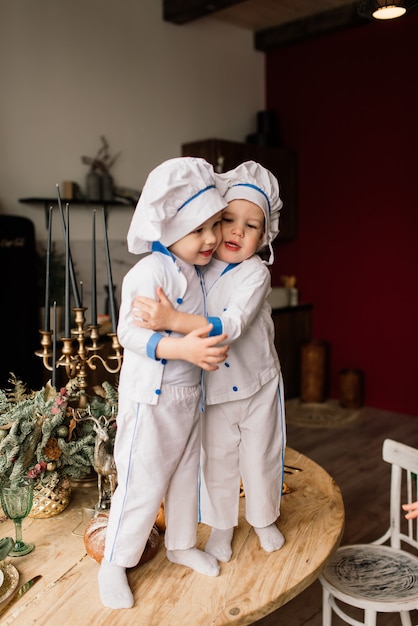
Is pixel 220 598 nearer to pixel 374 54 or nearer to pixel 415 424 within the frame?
pixel 415 424

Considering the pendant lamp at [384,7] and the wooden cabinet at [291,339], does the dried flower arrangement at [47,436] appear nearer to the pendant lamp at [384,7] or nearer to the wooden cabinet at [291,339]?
the pendant lamp at [384,7]

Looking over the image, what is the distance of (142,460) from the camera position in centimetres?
126

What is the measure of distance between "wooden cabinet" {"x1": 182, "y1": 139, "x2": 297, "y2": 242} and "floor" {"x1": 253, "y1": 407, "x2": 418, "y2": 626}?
178 cm

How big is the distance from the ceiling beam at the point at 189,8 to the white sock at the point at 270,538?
3816 mm

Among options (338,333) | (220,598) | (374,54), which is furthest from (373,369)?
(220,598)

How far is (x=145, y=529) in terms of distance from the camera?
4.21ft

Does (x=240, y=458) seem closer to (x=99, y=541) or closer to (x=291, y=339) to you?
(x=99, y=541)

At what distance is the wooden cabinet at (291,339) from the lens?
500 cm

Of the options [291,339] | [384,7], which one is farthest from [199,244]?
[291,339]

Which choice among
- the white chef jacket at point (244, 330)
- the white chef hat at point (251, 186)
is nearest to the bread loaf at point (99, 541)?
the white chef jacket at point (244, 330)

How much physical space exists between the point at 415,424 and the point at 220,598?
3.71 m

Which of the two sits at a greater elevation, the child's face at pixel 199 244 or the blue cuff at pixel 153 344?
the child's face at pixel 199 244

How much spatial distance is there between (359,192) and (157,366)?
414 cm

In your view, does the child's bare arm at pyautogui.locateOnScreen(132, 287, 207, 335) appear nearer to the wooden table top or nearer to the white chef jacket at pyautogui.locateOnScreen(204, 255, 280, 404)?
the white chef jacket at pyautogui.locateOnScreen(204, 255, 280, 404)
